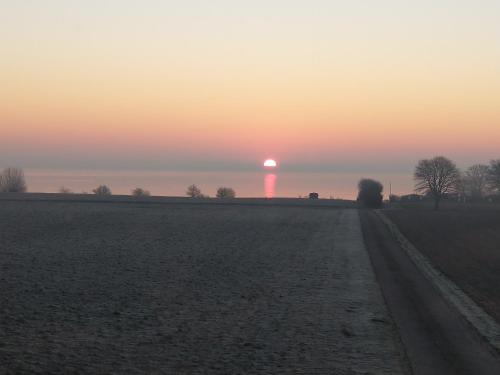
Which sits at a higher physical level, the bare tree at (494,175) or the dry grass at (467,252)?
the bare tree at (494,175)

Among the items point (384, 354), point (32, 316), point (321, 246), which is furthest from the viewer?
point (321, 246)

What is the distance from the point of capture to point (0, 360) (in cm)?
1301

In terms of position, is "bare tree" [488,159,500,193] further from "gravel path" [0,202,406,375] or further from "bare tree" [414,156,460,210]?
"gravel path" [0,202,406,375]

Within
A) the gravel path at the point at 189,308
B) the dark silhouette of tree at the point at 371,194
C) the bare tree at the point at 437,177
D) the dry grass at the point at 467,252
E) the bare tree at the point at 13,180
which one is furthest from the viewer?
the bare tree at the point at 13,180

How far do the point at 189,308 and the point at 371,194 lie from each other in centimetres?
8980

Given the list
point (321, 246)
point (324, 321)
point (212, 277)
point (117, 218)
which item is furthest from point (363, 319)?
point (117, 218)

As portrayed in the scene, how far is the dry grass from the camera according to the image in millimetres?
25203

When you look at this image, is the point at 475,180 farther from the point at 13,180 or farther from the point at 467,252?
the point at 467,252

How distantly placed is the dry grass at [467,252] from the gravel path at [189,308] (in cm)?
396

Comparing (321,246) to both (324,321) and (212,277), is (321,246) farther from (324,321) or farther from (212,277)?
(324,321)

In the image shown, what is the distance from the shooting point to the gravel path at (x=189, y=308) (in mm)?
13852

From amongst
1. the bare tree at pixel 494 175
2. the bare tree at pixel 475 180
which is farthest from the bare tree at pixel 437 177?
the bare tree at pixel 475 180

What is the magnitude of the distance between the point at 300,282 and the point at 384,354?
1076 cm

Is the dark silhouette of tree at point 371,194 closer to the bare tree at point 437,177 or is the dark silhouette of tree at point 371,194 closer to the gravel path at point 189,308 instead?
the bare tree at point 437,177
